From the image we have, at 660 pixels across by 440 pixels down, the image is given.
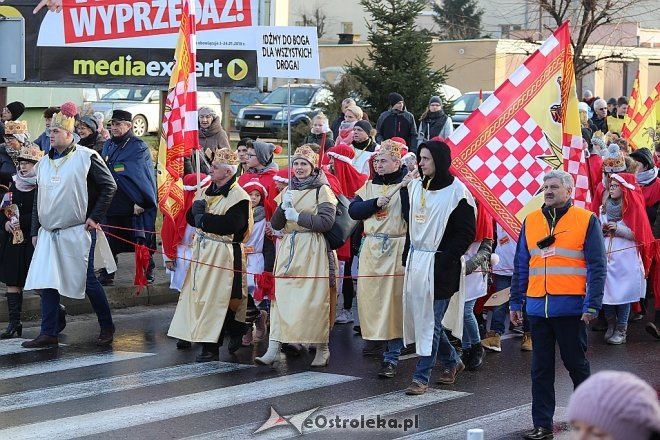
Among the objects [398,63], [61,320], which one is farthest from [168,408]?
[398,63]

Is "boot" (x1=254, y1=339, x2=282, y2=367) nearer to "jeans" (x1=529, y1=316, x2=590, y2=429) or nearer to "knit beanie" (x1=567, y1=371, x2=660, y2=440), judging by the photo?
"jeans" (x1=529, y1=316, x2=590, y2=429)

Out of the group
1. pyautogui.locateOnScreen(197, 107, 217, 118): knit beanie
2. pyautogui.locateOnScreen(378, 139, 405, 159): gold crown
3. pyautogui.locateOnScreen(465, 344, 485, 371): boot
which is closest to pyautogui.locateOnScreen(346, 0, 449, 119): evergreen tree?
pyautogui.locateOnScreen(197, 107, 217, 118): knit beanie

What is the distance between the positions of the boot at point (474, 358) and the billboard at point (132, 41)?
8.43 meters

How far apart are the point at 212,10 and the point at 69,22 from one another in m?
2.05

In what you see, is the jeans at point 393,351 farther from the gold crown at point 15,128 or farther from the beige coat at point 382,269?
the gold crown at point 15,128

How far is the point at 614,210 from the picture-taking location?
11.5 meters

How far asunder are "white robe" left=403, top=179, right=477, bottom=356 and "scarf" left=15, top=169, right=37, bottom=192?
3.74m

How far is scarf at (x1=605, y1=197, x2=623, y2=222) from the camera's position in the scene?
11.5 m

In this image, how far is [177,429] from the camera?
25.2 feet

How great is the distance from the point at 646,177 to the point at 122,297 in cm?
546

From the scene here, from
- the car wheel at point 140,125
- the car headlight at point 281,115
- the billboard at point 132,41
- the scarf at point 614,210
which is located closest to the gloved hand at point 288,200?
the scarf at point 614,210

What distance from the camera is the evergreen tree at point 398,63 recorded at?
23141 mm

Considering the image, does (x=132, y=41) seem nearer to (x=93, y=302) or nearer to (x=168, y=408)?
(x=93, y=302)

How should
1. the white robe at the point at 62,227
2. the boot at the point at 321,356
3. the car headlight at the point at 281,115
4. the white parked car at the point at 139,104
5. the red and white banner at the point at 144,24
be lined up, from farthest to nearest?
the white parked car at the point at 139,104 < the car headlight at the point at 281,115 < the red and white banner at the point at 144,24 < the white robe at the point at 62,227 < the boot at the point at 321,356
